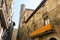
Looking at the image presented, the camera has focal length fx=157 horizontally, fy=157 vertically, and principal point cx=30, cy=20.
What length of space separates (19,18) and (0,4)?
28798 mm

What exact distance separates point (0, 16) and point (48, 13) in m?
7.28

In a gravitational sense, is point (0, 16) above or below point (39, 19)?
above

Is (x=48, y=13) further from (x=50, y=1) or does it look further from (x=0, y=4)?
(x=0, y=4)

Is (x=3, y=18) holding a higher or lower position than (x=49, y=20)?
higher

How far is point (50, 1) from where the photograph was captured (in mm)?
20172

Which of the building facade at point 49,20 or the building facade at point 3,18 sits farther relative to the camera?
the building facade at point 49,20

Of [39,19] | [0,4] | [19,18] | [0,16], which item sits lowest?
[19,18]

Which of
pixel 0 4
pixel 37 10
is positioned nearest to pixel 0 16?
pixel 0 4

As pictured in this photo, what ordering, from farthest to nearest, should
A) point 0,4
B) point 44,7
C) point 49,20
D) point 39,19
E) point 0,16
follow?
point 39,19 < point 44,7 < point 49,20 < point 0,16 < point 0,4

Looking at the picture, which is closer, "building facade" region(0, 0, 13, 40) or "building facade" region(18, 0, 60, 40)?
"building facade" region(0, 0, 13, 40)

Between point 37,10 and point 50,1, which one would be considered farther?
point 37,10

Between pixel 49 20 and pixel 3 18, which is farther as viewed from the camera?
pixel 49 20

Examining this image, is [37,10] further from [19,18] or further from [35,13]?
[19,18]

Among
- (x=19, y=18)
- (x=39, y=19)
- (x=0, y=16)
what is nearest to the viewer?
(x=0, y=16)
